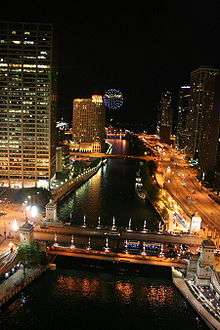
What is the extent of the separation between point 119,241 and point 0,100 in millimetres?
44058

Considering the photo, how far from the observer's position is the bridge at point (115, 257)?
156ft

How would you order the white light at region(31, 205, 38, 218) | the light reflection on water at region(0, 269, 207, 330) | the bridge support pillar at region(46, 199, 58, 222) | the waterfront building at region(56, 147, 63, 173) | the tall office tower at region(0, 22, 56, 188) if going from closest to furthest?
the light reflection on water at region(0, 269, 207, 330), the bridge support pillar at region(46, 199, 58, 222), the white light at region(31, 205, 38, 218), the tall office tower at region(0, 22, 56, 188), the waterfront building at region(56, 147, 63, 173)

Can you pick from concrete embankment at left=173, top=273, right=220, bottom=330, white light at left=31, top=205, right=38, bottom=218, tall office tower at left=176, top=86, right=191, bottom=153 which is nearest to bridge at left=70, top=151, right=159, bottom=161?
tall office tower at left=176, top=86, right=191, bottom=153

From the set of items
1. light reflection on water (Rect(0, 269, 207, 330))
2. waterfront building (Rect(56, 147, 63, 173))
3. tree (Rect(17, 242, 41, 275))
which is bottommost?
light reflection on water (Rect(0, 269, 207, 330))

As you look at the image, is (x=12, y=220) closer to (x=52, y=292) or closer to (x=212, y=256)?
(x=52, y=292)

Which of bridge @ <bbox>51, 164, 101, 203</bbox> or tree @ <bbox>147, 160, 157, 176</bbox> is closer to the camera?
bridge @ <bbox>51, 164, 101, 203</bbox>

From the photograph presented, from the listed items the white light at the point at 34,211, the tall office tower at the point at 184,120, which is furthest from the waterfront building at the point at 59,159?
the tall office tower at the point at 184,120

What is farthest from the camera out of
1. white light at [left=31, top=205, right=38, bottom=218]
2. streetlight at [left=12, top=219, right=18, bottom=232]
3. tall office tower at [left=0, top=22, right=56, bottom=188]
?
tall office tower at [left=0, top=22, right=56, bottom=188]

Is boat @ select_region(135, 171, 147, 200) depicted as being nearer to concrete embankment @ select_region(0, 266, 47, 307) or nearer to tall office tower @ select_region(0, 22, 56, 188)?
tall office tower @ select_region(0, 22, 56, 188)

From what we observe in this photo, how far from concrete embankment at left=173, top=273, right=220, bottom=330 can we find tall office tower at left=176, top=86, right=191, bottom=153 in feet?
361

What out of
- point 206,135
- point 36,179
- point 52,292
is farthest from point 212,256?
point 206,135

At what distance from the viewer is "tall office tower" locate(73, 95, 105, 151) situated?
484 ft

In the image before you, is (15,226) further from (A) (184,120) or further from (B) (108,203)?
(A) (184,120)

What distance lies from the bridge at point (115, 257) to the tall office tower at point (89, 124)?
98.4m
